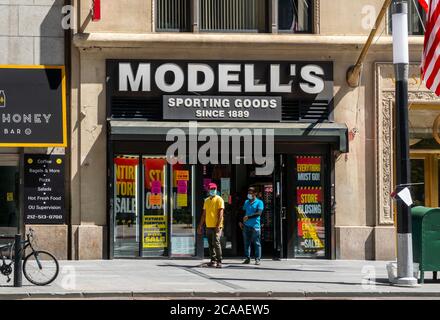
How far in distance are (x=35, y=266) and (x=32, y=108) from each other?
6.21 metres

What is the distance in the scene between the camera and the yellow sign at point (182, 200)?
21.3 meters

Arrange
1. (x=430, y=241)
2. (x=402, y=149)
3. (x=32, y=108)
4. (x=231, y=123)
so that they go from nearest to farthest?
1. (x=402, y=149)
2. (x=430, y=241)
3. (x=32, y=108)
4. (x=231, y=123)

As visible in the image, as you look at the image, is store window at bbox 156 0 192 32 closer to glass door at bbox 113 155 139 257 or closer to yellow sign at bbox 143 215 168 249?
glass door at bbox 113 155 139 257

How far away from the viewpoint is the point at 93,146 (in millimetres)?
21062

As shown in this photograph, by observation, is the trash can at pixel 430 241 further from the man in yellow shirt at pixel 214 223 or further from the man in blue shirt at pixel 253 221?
the man in yellow shirt at pixel 214 223

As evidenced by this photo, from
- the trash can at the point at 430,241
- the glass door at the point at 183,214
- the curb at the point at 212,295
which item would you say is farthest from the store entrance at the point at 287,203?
the curb at the point at 212,295

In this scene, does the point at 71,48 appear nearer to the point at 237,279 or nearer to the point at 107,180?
the point at 107,180

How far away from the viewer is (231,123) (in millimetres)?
21125

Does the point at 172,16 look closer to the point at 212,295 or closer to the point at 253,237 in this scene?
the point at 253,237

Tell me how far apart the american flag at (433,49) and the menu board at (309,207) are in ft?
17.3

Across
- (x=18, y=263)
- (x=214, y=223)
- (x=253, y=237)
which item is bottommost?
(x=18, y=263)

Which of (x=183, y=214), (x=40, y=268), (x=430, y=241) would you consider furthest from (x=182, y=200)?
(x=430, y=241)

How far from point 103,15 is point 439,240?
10006 millimetres

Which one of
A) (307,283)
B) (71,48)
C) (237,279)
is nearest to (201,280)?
(237,279)
